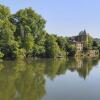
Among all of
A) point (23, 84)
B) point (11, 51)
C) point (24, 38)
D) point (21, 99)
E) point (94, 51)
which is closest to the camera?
point (21, 99)

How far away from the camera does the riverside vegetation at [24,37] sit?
150ft

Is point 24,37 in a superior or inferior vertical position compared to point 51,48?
superior

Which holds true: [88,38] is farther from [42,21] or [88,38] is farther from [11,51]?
[11,51]

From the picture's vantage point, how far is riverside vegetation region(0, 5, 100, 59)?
4581cm

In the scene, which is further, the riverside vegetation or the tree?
the tree

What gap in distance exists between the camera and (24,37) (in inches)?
2029

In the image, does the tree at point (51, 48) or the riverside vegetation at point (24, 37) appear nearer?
the riverside vegetation at point (24, 37)

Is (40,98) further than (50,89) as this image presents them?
No

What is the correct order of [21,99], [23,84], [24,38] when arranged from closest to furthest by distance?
[21,99]
[23,84]
[24,38]

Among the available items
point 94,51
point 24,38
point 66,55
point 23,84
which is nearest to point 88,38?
point 94,51

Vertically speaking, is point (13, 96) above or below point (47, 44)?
below

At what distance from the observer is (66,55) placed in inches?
2591

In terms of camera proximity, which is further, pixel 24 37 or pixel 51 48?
pixel 51 48

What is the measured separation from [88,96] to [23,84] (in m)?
5.72
